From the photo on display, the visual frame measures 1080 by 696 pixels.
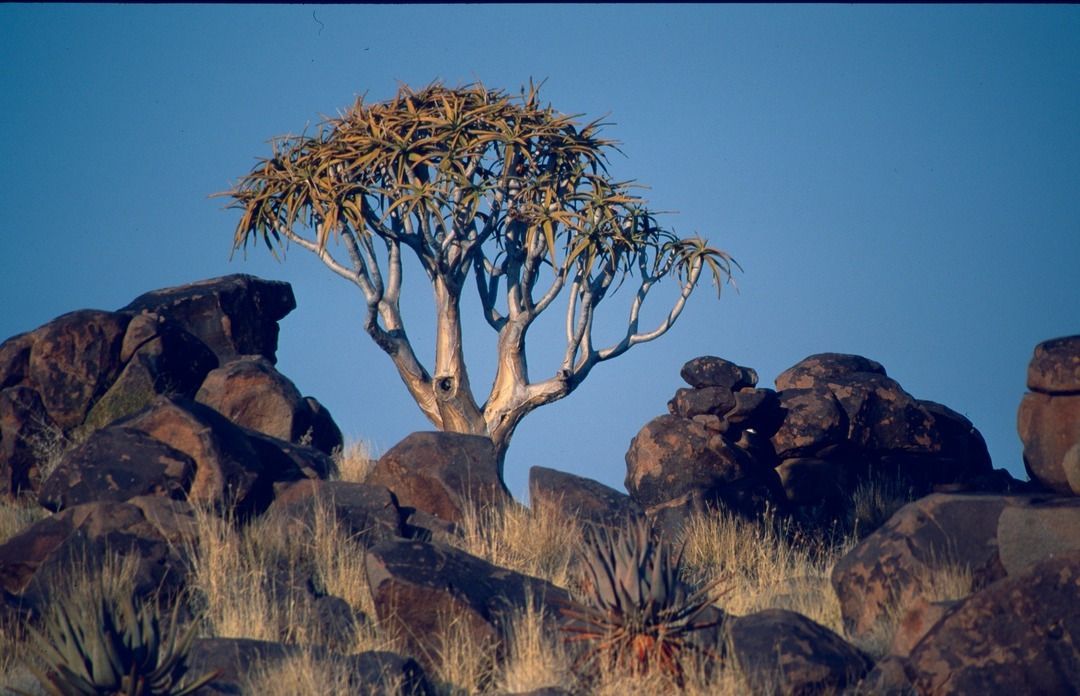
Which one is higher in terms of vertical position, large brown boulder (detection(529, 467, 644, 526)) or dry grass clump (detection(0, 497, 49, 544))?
dry grass clump (detection(0, 497, 49, 544))

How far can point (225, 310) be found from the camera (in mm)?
17859

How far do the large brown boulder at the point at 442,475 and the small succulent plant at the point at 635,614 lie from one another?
455cm

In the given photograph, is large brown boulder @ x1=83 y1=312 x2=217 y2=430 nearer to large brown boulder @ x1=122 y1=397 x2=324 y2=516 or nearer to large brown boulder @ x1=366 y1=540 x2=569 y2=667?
large brown boulder @ x1=122 y1=397 x2=324 y2=516

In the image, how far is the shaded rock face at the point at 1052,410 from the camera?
1175 centimetres

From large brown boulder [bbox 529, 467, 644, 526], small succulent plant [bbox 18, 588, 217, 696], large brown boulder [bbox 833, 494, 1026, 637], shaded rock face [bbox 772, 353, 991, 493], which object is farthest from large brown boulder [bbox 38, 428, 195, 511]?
shaded rock face [bbox 772, 353, 991, 493]

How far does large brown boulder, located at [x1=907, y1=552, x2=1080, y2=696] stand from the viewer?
760 centimetres

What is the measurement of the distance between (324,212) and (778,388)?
24.9 ft

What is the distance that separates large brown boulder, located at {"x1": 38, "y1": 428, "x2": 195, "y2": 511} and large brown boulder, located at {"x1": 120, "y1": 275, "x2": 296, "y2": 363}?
17.0 feet

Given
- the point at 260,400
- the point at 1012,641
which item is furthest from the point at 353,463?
the point at 1012,641

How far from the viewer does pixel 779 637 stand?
8.29 m

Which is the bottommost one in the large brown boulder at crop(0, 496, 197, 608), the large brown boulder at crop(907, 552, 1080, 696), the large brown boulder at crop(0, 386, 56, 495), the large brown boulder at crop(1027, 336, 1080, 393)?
the large brown boulder at crop(907, 552, 1080, 696)

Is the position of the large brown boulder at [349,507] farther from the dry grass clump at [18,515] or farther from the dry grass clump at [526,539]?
the dry grass clump at [18,515]

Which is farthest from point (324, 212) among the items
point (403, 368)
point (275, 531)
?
point (275, 531)

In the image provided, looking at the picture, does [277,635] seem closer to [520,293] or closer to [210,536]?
[210,536]
